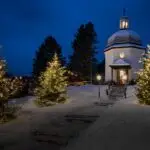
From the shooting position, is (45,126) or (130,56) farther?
(130,56)

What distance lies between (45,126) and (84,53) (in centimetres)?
3798

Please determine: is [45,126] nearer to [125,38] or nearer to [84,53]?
[125,38]

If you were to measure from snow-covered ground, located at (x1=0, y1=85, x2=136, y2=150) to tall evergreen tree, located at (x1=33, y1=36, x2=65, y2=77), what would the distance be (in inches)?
1273

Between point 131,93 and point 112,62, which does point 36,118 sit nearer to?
point 131,93

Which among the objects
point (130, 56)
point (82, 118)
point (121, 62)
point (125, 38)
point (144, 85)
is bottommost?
point (82, 118)

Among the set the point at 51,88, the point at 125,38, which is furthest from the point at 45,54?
the point at 51,88

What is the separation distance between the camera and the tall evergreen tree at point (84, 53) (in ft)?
187

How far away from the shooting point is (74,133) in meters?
18.6

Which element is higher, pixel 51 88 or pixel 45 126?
pixel 51 88

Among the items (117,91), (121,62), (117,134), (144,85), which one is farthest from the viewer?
(121,62)

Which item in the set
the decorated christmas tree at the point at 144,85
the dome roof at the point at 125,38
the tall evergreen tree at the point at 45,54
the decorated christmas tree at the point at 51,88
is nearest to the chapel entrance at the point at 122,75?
the dome roof at the point at 125,38

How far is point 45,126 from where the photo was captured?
66.8 feet

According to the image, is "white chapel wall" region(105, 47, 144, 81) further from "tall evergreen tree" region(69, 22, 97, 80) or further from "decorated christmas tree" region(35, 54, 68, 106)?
"decorated christmas tree" region(35, 54, 68, 106)

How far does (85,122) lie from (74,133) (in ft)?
8.35
